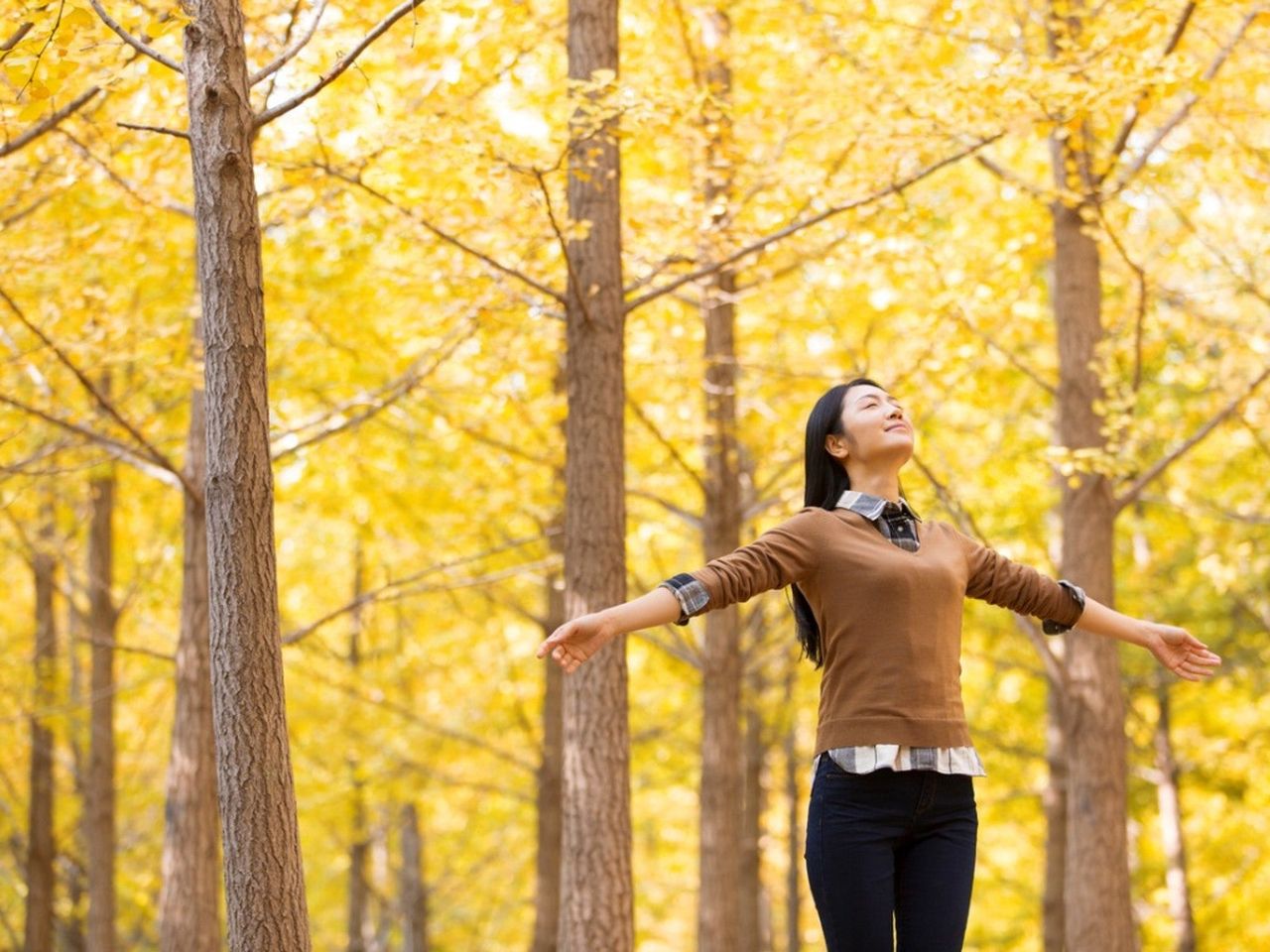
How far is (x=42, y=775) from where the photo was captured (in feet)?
39.8

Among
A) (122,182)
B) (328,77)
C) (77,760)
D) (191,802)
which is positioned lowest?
(191,802)

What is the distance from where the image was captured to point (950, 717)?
11.0 feet

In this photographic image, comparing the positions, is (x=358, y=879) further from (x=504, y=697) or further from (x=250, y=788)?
(x=250, y=788)

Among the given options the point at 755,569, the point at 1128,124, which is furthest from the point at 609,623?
the point at 1128,124

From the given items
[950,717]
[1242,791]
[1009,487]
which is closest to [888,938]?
[950,717]

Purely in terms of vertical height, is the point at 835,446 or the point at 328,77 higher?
the point at 328,77

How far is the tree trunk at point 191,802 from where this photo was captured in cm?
718

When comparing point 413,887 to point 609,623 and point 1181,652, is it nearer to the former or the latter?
point 1181,652

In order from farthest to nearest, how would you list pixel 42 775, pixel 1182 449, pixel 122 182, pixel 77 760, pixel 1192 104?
pixel 77 760 < pixel 42 775 < pixel 1192 104 < pixel 1182 449 < pixel 122 182

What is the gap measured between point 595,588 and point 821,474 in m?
2.45

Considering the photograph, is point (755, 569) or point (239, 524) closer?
point (755, 569)

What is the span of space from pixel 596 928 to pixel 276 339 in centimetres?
496

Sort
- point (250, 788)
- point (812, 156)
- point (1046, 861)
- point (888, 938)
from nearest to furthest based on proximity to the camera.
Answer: point (888, 938) → point (250, 788) → point (812, 156) → point (1046, 861)

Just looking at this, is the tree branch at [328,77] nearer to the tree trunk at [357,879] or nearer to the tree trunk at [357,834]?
the tree trunk at [357,834]
